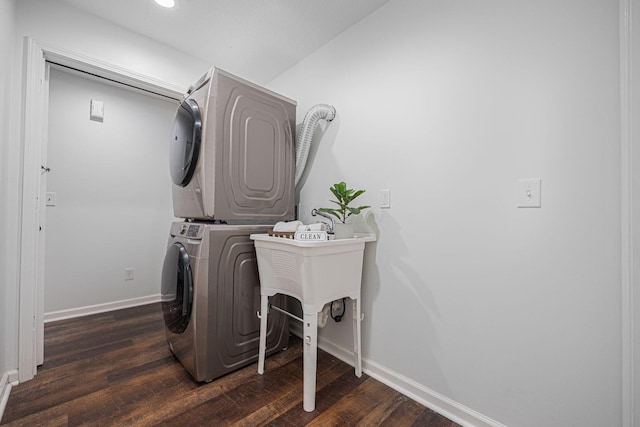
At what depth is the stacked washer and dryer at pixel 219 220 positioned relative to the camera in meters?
1.53

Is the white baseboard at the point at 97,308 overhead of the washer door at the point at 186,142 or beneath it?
beneath

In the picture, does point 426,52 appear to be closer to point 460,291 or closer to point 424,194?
point 424,194

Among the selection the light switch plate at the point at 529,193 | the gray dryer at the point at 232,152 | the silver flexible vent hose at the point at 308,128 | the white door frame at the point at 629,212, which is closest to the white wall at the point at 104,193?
the gray dryer at the point at 232,152

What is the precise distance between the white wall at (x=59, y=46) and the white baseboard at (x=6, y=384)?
5 centimetres

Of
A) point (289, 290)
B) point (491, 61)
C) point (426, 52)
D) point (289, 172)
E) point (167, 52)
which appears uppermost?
point (167, 52)

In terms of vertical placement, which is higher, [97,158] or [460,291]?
[97,158]

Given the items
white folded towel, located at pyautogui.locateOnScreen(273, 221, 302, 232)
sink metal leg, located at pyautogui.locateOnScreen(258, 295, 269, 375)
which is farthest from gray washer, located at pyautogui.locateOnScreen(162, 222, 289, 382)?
white folded towel, located at pyautogui.locateOnScreen(273, 221, 302, 232)

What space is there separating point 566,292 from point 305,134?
66.0 inches

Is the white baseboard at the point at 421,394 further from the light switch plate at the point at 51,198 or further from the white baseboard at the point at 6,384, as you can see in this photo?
the light switch plate at the point at 51,198

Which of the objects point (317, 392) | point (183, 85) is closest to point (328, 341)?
point (317, 392)

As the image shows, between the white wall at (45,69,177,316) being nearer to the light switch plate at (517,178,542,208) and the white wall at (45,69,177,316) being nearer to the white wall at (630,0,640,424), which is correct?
the light switch plate at (517,178,542,208)

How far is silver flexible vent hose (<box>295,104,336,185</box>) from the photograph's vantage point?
1.92 metres

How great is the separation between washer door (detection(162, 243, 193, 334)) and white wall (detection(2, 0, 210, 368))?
29.6 inches

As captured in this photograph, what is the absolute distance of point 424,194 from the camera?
4.76 ft
